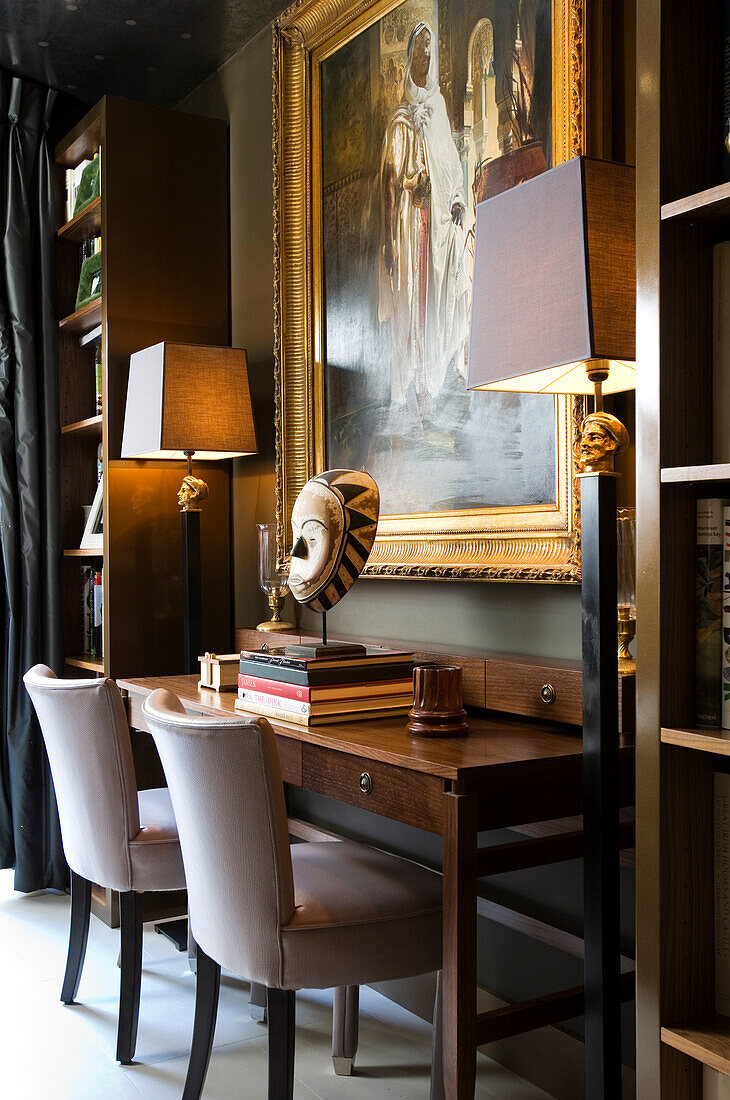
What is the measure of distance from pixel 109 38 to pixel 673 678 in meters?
2.93

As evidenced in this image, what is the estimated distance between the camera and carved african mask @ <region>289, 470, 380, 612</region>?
2.21 meters

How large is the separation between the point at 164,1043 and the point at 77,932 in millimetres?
357

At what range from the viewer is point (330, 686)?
203cm

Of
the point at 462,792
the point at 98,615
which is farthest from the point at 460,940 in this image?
the point at 98,615

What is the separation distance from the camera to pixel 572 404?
6.66 feet

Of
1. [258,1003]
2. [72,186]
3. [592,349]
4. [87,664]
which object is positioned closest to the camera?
[592,349]

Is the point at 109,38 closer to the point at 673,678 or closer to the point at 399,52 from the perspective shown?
the point at 399,52

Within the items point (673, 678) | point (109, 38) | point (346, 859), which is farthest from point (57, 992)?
point (109, 38)

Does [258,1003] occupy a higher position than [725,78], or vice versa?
[725,78]

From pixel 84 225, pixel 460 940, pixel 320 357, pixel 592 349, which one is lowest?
pixel 460 940

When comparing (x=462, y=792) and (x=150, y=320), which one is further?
(x=150, y=320)

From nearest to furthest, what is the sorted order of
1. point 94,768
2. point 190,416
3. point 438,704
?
point 438,704, point 94,768, point 190,416

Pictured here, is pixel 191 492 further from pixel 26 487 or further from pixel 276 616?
pixel 26 487

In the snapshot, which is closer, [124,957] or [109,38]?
[124,957]
